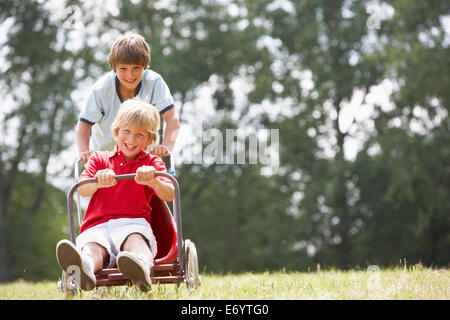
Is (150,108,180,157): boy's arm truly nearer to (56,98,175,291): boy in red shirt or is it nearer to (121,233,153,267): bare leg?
(56,98,175,291): boy in red shirt

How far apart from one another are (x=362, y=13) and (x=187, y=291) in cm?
1585

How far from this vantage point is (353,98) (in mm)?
17672

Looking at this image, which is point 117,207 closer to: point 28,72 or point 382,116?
point 382,116

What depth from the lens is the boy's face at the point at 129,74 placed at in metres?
3.79

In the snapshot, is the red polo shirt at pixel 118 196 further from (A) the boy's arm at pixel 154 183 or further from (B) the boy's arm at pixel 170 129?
(B) the boy's arm at pixel 170 129

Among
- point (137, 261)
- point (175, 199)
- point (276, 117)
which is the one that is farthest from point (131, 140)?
point (276, 117)

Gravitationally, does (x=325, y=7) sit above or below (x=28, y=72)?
above

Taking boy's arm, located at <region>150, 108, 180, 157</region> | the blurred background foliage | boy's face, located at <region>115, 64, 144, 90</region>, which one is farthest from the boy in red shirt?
the blurred background foliage

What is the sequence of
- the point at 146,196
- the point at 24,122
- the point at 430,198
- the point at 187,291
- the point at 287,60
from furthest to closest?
the point at 287,60 → the point at 24,122 → the point at 430,198 → the point at 146,196 → the point at 187,291

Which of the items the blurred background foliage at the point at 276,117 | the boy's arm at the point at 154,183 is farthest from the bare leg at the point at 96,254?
the blurred background foliage at the point at 276,117

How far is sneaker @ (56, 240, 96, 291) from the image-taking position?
9.43ft

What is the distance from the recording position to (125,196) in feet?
11.3

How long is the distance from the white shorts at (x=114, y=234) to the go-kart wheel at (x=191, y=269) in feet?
0.71
